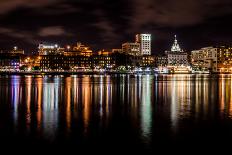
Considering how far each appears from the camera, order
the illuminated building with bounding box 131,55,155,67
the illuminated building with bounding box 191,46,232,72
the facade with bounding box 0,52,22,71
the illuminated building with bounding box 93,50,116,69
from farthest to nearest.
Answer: the illuminated building with bounding box 131,55,155,67, the illuminated building with bounding box 191,46,232,72, the illuminated building with bounding box 93,50,116,69, the facade with bounding box 0,52,22,71

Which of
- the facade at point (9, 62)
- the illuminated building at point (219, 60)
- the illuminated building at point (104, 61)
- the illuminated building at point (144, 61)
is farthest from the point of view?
the illuminated building at point (144, 61)

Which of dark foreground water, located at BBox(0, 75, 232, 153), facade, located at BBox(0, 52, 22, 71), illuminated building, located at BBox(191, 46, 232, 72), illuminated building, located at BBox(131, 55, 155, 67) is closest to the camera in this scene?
dark foreground water, located at BBox(0, 75, 232, 153)

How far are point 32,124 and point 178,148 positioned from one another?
20.8 feet

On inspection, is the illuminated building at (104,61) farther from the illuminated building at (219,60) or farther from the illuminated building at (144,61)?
the illuminated building at (219,60)

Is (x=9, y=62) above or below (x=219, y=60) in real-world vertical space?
below

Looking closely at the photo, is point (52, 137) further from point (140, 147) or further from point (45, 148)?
point (140, 147)

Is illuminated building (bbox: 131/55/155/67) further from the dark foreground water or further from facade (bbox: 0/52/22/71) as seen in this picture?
the dark foreground water

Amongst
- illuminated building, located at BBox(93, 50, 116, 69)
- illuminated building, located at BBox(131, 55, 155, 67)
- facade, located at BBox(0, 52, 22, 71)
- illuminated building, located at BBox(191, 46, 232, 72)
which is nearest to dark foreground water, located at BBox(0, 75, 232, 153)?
facade, located at BBox(0, 52, 22, 71)

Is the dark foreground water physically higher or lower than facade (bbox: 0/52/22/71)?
lower

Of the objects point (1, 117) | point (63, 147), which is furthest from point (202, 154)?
point (1, 117)

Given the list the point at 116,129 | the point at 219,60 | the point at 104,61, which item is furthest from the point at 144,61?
the point at 116,129

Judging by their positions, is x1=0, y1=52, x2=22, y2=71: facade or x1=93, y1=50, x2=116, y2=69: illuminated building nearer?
x1=0, y1=52, x2=22, y2=71: facade

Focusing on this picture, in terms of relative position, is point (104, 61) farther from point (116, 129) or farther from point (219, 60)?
point (116, 129)

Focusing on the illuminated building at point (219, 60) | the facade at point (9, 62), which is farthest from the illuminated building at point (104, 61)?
the illuminated building at point (219, 60)
